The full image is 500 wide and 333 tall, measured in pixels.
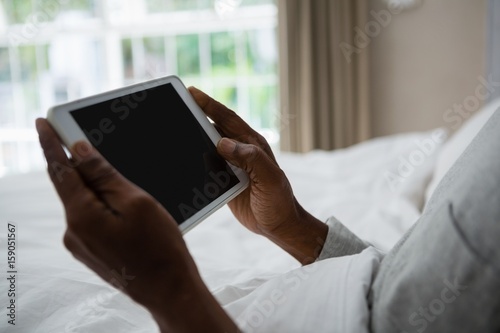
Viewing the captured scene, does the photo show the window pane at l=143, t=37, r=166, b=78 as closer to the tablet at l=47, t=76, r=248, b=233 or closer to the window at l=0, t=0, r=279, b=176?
the window at l=0, t=0, r=279, b=176

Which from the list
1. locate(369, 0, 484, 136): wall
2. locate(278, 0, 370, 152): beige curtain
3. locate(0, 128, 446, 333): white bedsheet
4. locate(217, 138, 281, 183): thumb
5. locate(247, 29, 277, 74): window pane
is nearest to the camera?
locate(0, 128, 446, 333): white bedsheet

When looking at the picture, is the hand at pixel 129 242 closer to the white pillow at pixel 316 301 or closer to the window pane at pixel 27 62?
the white pillow at pixel 316 301

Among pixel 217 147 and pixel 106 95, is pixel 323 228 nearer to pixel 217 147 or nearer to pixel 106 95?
pixel 217 147

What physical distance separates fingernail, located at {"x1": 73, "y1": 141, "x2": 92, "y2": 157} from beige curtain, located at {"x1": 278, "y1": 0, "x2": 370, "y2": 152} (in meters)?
2.66

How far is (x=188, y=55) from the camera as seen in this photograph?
3.62 m

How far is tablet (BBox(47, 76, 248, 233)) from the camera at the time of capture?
673 millimetres

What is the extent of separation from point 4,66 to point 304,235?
3519 millimetres

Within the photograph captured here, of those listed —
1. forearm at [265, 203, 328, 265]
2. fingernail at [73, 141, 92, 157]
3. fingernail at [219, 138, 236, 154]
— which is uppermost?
fingernail at [73, 141, 92, 157]

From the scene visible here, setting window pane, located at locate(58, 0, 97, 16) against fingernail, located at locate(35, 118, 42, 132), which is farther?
window pane, located at locate(58, 0, 97, 16)

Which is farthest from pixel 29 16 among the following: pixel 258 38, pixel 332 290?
pixel 332 290

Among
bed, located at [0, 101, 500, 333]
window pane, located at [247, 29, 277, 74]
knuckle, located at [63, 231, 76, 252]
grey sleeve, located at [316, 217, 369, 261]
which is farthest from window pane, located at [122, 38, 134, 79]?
knuckle, located at [63, 231, 76, 252]

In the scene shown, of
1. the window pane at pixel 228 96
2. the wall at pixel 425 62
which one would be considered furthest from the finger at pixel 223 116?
the window pane at pixel 228 96

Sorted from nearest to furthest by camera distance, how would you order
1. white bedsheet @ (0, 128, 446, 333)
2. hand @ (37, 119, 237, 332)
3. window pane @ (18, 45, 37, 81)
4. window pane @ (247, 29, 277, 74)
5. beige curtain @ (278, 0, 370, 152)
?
hand @ (37, 119, 237, 332) < white bedsheet @ (0, 128, 446, 333) < beige curtain @ (278, 0, 370, 152) < window pane @ (247, 29, 277, 74) < window pane @ (18, 45, 37, 81)

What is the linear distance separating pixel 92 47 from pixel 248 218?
121 inches
